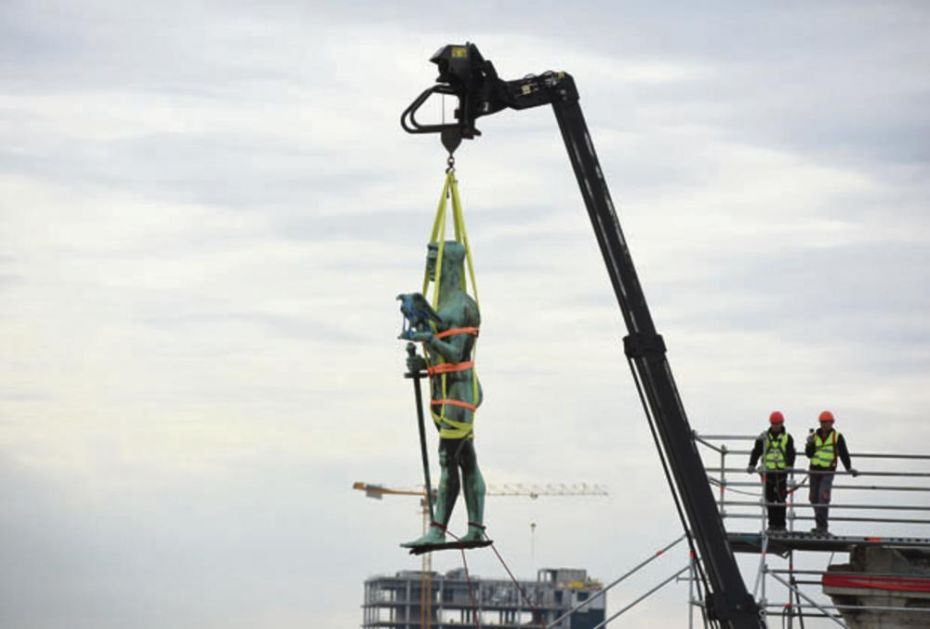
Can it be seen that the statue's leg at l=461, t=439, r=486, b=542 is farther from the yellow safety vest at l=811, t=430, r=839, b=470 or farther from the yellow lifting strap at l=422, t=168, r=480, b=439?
the yellow safety vest at l=811, t=430, r=839, b=470

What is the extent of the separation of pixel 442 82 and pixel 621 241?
10.7 feet

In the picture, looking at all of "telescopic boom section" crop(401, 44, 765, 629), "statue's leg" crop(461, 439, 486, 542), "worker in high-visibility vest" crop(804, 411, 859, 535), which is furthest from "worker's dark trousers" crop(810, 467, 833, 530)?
"statue's leg" crop(461, 439, 486, 542)

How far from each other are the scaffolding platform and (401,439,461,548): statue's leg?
22.7ft

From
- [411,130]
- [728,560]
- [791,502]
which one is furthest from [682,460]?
[411,130]

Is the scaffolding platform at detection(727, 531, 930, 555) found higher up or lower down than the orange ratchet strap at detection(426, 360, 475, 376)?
lower down

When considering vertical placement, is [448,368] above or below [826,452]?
below

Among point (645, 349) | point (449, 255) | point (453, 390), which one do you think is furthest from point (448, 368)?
point (645, 349)

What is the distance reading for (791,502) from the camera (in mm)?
30766

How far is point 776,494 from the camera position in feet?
104

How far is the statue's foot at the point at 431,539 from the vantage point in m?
24.7

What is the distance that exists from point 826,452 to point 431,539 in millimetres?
9265

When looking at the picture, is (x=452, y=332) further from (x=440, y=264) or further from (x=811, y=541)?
(x=811, y=541)

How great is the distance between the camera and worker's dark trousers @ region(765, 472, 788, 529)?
104 feet

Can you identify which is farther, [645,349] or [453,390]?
[645,349]
